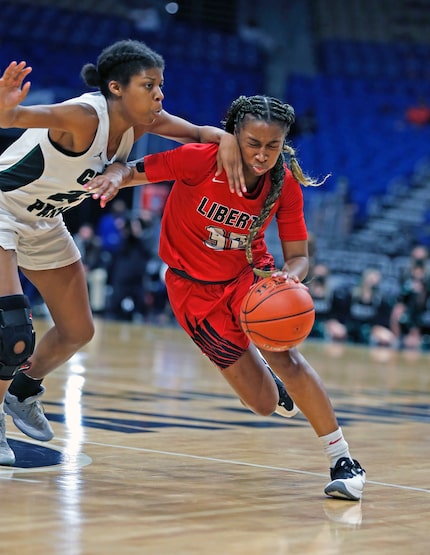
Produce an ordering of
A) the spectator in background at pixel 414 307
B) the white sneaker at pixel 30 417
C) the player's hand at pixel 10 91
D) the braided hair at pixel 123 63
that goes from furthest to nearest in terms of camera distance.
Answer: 1. the spectator in background at pixel 414 307
2. the white sneaker at pixel 30 417
3. the braided hair at pixel 123 63
4. the player's hand at pixel 10 91

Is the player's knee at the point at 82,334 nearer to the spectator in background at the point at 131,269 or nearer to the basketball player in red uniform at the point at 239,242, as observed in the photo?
the basketball player in red uniform at the point at 239,242

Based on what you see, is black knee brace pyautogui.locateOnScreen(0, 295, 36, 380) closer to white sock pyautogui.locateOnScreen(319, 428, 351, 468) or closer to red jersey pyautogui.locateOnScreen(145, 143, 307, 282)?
red jersey pyautogui.locateOnScreen(145, 143, 307, 282)

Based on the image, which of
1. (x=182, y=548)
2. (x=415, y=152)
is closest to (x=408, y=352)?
(x=415, y=152)

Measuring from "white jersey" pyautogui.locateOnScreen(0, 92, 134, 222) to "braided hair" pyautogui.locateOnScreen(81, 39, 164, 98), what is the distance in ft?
0.26

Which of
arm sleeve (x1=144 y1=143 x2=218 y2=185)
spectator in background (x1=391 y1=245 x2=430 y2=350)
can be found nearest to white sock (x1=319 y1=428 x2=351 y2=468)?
arm sleeve (x1=144 y1=143 x2=218 y2=185)

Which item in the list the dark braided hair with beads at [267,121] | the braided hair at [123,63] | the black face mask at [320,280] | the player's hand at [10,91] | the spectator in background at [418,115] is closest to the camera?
the player's hand at [10,91]

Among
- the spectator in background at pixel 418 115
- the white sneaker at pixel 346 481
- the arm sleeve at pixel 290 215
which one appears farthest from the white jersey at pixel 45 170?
the spectator in background at pixel 418 115

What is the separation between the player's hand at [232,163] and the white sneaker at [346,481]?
3.53 feet

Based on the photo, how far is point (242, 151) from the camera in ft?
12.7

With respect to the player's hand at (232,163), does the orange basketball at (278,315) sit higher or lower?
lower

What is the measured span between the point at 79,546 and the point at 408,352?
34.0 feet

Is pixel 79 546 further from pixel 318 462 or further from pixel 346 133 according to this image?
pixel 346 133

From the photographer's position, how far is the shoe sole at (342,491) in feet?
11.4

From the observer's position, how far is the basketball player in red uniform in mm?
3718
